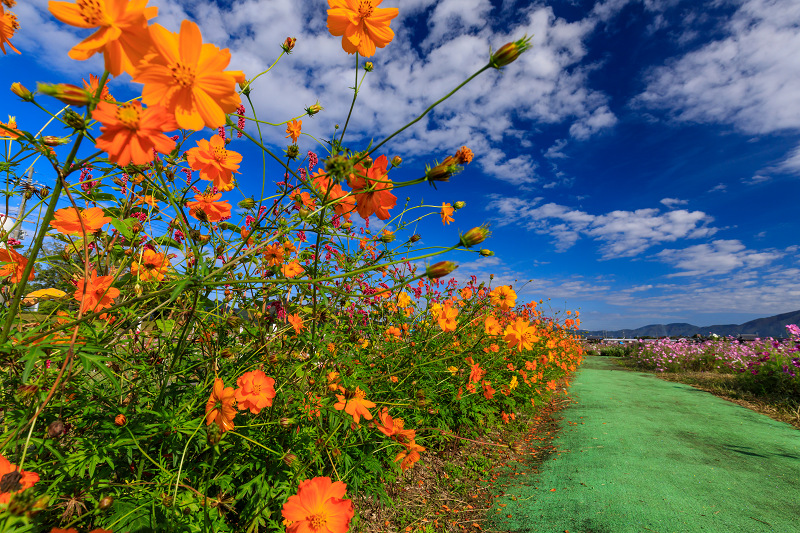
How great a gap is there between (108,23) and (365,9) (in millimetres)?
480

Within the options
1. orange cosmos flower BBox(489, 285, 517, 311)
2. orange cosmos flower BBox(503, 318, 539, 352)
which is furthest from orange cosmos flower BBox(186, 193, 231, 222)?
orange cosmos flower BBox(503, 318, 539, 352)

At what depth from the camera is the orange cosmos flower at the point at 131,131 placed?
41 centimetres

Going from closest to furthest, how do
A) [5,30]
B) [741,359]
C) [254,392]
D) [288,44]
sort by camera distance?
[5,30]
[254,392]
[288,44]
[741,359]

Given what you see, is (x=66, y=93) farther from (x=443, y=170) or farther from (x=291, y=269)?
(x=291, y=269)

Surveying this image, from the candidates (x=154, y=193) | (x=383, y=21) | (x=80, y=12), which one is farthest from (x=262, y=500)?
(x=383, y=21)

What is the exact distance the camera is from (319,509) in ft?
2.85

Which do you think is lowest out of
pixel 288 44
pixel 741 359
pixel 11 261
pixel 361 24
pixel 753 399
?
pixel 753 399

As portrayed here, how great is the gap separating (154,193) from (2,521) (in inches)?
36.7

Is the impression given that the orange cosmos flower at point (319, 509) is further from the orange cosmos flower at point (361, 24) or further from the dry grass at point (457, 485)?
the orange cosmos flower at point (361, 24)

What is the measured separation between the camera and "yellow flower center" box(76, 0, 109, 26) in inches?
14.8

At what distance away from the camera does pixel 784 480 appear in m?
2.30

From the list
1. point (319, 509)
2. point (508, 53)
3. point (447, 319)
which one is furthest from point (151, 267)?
point (447, 319)

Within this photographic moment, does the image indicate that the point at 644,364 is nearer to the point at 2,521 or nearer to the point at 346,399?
the point at 346,399

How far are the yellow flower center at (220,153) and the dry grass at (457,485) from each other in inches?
61.4
